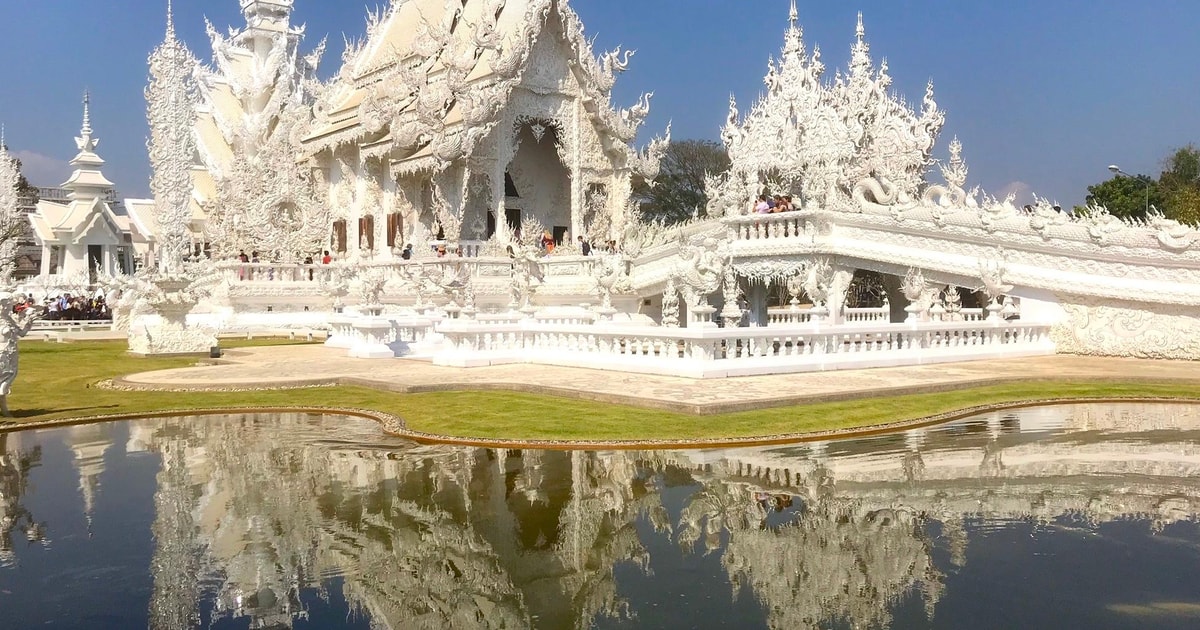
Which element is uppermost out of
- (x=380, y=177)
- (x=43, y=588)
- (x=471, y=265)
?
(x=380, y=177)

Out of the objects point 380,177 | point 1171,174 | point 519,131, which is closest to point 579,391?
point 519,131

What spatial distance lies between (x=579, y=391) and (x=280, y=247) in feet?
71.8

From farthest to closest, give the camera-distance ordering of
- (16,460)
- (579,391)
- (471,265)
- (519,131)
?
(519,131) → (471,265) → (579,391) → (16,460)

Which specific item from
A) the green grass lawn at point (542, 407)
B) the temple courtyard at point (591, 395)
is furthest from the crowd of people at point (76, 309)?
the green grass lawn at point (542, 407)

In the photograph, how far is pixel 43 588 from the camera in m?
4.62

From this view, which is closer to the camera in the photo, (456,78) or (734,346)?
(734,346)

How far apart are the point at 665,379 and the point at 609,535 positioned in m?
6.29

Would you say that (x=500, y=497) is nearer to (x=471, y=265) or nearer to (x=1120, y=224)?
(x=1120, y=224)

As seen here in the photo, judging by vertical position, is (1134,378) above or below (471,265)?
below

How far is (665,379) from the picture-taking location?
38.3 ft

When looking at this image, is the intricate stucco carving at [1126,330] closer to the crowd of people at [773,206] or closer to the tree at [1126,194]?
the crowd of people at [773,206]

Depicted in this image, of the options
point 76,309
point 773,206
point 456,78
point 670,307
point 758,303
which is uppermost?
point 456,78

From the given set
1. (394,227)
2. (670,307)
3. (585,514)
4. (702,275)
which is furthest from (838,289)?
(585,514)

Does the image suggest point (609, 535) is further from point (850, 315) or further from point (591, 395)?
point (850, 315)
